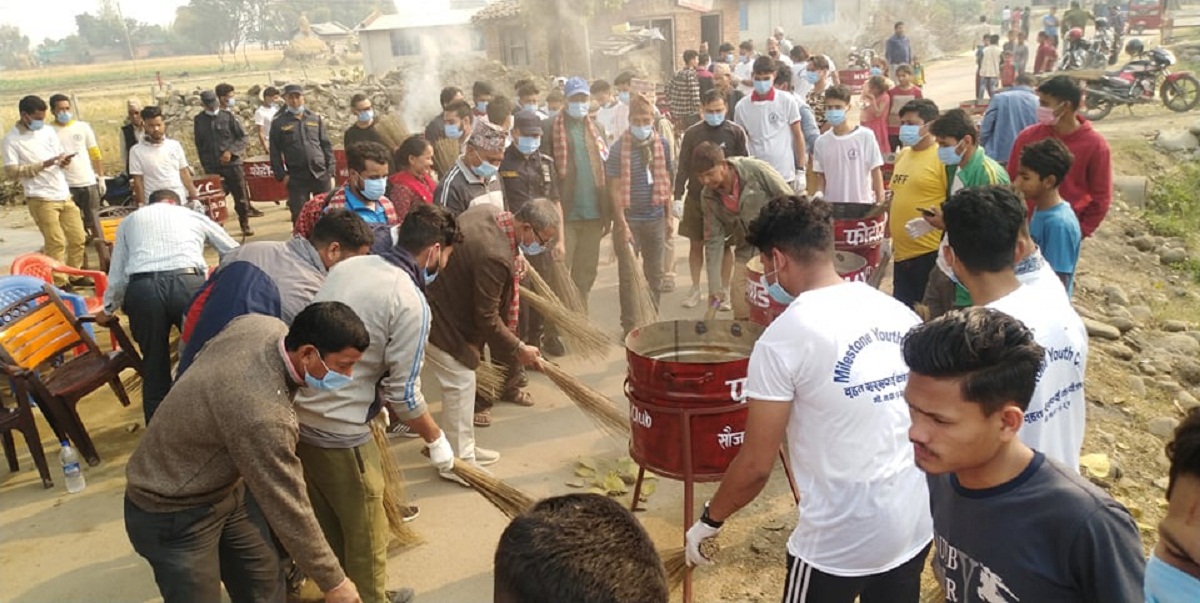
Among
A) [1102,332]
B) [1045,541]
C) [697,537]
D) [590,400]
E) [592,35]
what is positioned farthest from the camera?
[592,35]

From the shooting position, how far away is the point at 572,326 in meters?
5.98

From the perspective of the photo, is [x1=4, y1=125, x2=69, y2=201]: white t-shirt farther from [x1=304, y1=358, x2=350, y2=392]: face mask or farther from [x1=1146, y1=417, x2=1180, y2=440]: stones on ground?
[x1=1146, y1=417, x2=1180, y2=440]: stones on ground

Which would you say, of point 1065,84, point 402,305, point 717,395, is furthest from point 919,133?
point 402,305

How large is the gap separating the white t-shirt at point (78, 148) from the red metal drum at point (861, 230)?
8038 mm

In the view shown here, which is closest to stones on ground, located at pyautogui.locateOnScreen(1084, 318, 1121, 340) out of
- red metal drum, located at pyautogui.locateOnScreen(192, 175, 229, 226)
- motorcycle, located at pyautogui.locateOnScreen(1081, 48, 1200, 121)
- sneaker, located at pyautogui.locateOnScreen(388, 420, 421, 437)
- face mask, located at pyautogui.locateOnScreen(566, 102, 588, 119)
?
face mask, located at pyautogui.locateOnScreen(566, 102, 588, 119)

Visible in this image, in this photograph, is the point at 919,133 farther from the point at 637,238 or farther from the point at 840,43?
the point at 840,43

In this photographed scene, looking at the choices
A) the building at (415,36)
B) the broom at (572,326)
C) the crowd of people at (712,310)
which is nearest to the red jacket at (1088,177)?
the crowd of people at (712,310)

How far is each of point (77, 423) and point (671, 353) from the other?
3.90m

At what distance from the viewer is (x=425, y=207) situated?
4.06 meters

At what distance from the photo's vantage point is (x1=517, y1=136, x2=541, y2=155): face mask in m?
6.73

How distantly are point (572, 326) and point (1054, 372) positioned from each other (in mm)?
3751

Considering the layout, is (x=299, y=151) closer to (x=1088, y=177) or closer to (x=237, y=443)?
(x=237, y=443)

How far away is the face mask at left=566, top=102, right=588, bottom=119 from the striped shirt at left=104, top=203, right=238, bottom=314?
10.9 feet

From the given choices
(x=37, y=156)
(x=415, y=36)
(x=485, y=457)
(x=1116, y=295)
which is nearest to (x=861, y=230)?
(x=485, y=457)
